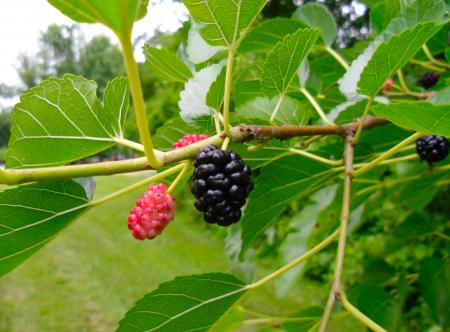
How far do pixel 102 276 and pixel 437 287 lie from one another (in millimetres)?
4729

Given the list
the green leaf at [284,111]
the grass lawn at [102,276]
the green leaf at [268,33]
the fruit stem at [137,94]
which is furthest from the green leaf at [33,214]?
the grass lawn at [102,276]

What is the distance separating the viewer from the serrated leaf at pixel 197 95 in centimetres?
78

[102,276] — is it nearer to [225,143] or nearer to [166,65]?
[166,65]

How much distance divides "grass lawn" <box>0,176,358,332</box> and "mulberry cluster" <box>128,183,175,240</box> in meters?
3.58

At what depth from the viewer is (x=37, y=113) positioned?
0.62 meters

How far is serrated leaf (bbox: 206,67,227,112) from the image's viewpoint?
71cm

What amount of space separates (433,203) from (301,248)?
261 centimetres

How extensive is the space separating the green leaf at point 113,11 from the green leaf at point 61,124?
0.19 metres

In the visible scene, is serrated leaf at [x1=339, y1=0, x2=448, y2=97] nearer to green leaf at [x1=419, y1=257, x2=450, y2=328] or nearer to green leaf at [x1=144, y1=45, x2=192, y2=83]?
green leaf at [x1=144, y1=45, x2=192, y2=83]

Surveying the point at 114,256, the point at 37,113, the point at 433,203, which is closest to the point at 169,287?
the point at 37,113

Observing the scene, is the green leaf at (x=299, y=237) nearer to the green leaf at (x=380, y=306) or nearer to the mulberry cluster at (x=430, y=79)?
the green leaf at (x=380, y=306)

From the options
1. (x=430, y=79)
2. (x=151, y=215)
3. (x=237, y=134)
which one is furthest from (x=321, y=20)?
(x=151, y=215)

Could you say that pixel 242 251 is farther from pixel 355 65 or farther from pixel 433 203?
pixel 433 203

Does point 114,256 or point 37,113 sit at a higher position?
point 37,113
